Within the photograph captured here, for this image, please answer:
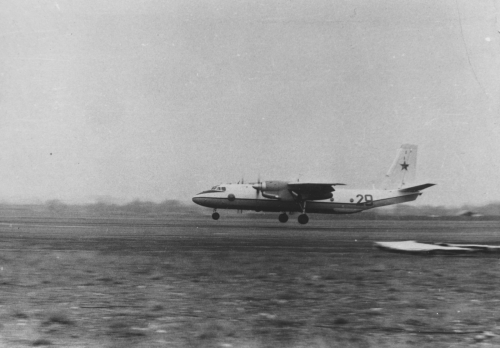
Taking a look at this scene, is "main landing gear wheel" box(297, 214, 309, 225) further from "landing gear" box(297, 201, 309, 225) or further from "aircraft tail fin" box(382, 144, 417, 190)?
"aircraft tail fin" box(382, 144, 417, 190)

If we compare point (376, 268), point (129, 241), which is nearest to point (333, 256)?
point (376, 268)

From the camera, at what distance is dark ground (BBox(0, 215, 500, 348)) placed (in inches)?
256

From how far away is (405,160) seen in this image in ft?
144

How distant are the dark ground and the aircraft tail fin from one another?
28498mm

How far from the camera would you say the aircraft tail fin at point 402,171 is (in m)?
43.3

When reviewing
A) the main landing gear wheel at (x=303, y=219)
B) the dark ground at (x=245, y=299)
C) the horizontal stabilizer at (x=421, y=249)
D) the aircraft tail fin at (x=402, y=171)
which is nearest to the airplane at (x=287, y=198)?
the main landing gear wheel at (x=303, y=219)

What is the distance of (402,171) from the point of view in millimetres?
43625

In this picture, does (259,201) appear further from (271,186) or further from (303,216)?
(303,216)

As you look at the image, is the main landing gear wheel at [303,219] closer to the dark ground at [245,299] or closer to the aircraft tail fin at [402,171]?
the aircraft tail fin at [402,171]

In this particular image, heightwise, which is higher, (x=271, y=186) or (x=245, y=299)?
(x=271, y=186)

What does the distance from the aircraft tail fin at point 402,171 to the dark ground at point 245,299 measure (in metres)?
28.5

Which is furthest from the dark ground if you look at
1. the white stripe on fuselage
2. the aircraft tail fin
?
the aircraft tail fin

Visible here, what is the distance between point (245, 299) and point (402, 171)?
37.5m

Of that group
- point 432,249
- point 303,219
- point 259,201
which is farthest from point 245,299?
point 259,201
